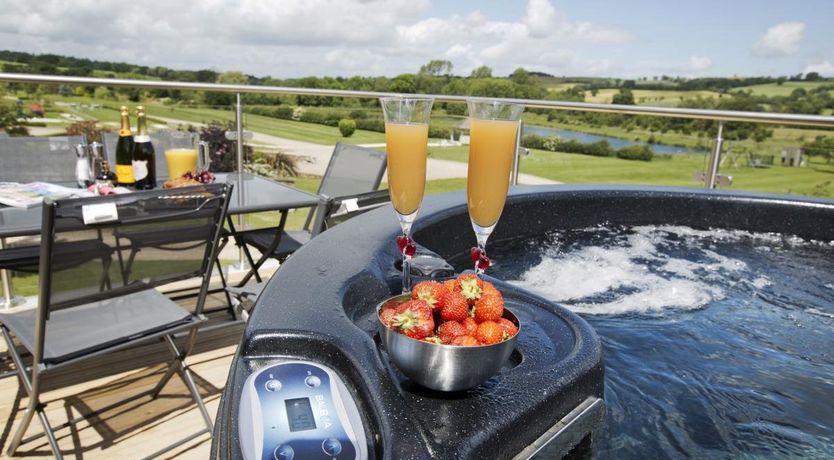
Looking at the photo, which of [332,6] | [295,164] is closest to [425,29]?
[332,6]

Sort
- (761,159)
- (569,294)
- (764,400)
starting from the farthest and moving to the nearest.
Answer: (761,159), (569,294), (764,400)

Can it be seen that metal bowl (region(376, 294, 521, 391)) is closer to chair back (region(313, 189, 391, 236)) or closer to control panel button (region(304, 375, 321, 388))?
control panel button (region(304, 375, 321, 388))

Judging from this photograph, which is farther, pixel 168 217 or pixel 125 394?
pixel 125 394

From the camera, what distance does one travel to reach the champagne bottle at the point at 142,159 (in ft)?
8.38

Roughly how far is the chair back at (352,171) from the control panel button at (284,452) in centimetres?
262

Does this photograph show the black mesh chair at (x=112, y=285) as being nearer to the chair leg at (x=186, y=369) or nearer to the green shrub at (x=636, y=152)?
the chair leg at (x=186, y=369)

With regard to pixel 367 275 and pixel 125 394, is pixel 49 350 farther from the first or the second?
pixel 367 275

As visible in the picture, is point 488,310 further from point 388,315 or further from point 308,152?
point 308,152

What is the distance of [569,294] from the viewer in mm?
1925

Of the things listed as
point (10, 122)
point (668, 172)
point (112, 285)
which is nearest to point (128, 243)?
point (112, 285)

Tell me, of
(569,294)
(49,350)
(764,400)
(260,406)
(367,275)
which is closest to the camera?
(260,406)

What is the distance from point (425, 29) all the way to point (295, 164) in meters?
33.9

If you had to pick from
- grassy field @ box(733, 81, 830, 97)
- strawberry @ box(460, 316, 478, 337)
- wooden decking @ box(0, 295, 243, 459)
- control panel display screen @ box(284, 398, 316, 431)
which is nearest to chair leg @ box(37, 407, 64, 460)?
wooden decking @ box(0, 295, 243, 459)

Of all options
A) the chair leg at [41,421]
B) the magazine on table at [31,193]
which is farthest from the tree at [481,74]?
the chair leg at [41,421]
